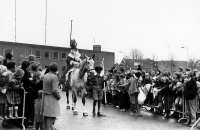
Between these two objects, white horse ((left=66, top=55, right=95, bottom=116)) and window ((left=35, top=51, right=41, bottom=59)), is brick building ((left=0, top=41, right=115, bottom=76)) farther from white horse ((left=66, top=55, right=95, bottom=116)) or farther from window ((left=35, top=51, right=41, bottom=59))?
white horse ((left=66, top=55, right=95, bottom=116))

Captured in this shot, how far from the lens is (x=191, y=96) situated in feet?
35.4

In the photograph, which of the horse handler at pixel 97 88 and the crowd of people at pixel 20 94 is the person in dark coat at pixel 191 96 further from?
the crowd of people at pixel 20 94

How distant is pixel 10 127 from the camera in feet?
32.0

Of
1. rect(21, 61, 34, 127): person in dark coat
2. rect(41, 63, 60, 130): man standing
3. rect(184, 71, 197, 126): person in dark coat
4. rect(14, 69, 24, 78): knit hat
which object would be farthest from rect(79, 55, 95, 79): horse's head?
rect(41, 63, 60, 130): man standing

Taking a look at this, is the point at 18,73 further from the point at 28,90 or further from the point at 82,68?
the point at 82,68

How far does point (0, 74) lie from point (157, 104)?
841cm

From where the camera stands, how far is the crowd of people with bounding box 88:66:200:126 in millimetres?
10961

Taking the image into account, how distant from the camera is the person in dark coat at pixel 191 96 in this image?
35.2 feet

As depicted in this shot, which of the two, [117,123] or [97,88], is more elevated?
[97,88]

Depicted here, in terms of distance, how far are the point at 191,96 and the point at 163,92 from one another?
2.60m

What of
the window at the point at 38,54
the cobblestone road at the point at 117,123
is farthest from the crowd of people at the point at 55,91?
the window at the point at 38,54

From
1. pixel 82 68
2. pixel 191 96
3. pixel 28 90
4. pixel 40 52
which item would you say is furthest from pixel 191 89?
pixel 40 52

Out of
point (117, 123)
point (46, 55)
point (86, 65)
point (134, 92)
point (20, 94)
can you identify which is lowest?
point (117, 123)

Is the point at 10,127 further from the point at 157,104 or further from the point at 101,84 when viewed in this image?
the point at 157,104
